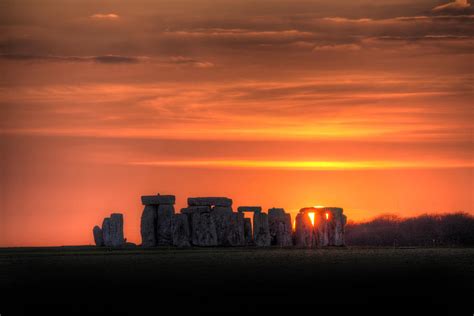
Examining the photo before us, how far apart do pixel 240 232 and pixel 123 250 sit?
19.9ft

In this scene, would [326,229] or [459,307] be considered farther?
[326,229]

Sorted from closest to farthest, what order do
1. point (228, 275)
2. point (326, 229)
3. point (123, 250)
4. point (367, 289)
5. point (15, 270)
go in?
point (367, 289)
point (228, 275)
point (15, 270)
point (123, 250)
point (326, 229)

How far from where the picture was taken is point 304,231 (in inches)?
2066

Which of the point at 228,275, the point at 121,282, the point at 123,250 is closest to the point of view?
the point at 121,282

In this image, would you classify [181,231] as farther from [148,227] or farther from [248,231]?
[248,231]

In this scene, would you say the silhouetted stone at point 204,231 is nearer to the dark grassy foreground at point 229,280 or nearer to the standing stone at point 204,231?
the standing stone at point 204,231

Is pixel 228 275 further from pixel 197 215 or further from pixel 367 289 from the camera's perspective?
pixel 197 215

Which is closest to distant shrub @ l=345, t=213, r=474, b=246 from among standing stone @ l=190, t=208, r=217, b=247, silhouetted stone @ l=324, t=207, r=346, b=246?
silhouetted stone @ l=324, t=207, r=346, b=246

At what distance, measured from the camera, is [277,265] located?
125ft

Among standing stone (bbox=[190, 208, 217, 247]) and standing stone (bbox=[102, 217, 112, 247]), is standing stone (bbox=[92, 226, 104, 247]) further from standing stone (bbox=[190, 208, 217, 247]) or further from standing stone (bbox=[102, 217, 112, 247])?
standing stone (bbox=[190, 208, 217, 247])

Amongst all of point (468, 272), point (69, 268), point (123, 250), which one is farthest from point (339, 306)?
point (123, 250)

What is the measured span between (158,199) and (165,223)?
1175mm

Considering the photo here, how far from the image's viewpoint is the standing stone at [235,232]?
51.7 m

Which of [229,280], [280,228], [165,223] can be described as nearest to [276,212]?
[280,228]
